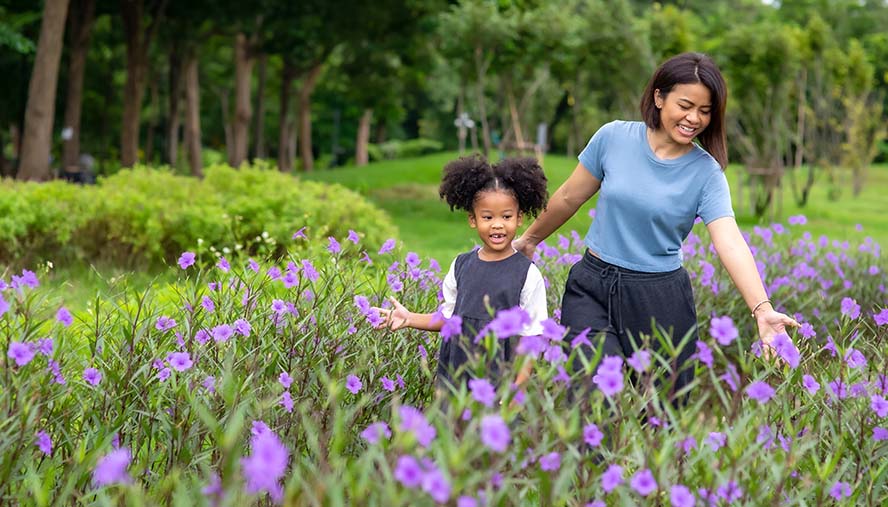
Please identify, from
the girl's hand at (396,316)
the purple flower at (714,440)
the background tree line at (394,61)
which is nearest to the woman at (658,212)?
the girl's hand at (396,316)

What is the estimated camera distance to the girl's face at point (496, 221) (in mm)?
2985

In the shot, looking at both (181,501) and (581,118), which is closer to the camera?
(181,501)

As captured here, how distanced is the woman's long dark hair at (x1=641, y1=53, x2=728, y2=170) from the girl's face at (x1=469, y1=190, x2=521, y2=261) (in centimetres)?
56

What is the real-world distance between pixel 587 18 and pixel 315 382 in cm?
1764

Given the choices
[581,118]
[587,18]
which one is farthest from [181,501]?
[581,118]

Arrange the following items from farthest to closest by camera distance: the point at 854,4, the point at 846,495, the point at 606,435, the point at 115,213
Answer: the point at 854,4, the point at 115,213, the point at 606,435, the point at 846,495

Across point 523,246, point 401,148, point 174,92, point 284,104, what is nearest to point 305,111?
point 284,104

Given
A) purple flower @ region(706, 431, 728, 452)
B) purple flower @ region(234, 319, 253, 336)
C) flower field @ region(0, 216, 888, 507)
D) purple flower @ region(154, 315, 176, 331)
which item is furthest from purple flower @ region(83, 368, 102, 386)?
purple flower @ region(706, 431, 728, 452)

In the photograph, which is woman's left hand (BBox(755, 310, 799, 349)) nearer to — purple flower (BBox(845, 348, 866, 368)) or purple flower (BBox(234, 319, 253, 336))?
purple flower (BBox(845, 348, 866, 368))

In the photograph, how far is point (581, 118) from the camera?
41.5m

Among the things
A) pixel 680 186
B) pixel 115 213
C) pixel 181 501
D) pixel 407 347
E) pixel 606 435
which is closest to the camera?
pixel 181 501

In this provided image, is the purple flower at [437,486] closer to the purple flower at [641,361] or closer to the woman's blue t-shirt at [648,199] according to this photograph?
the purple flower at [641,361]

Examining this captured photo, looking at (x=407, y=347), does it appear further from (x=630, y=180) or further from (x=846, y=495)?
(x=846, y=495)

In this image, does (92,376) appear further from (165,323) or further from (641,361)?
(641,361)
